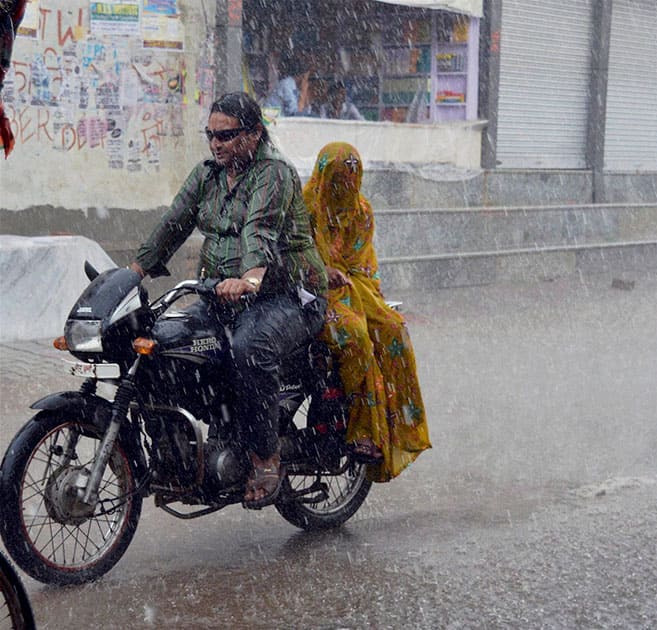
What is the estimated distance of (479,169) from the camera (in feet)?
52.4

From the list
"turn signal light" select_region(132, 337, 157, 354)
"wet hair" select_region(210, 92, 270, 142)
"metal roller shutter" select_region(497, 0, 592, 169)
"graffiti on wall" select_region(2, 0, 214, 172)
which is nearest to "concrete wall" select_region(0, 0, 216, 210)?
"graffiti on wall" select_region(2, 0, 214, 172)

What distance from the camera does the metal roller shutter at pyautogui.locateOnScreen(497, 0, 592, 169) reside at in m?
Answer: 16.5

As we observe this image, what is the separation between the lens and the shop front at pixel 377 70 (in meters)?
14.8

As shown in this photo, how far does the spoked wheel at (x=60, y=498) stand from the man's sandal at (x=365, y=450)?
40.1 inches

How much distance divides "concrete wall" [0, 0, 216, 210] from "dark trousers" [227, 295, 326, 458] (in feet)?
22.6

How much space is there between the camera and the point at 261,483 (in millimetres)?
4773

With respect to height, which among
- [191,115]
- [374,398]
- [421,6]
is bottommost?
[374,398]

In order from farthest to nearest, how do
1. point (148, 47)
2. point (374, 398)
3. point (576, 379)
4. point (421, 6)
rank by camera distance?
point (421, 6) → point (148, 47) → point (576, 379) → point (374, 398)

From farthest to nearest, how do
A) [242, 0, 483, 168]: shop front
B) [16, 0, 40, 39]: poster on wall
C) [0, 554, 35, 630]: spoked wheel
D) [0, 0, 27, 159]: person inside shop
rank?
[242, 0, 483, 168]: shop front < [16, 0, 40, 39]: poster on wall < [0, 554, 35, 630]: spoked wheel < [0, 0, 27, 159]: person inside shop

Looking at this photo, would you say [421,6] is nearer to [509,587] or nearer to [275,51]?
[275,51]

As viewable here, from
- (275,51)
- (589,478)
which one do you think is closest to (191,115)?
(275,51)

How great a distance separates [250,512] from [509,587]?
1498mm

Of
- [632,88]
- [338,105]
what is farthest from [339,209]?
[632,88]

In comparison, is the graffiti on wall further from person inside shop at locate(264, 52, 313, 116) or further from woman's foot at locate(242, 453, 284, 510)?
woman's foot at locate(242, 453, 284, 510)
